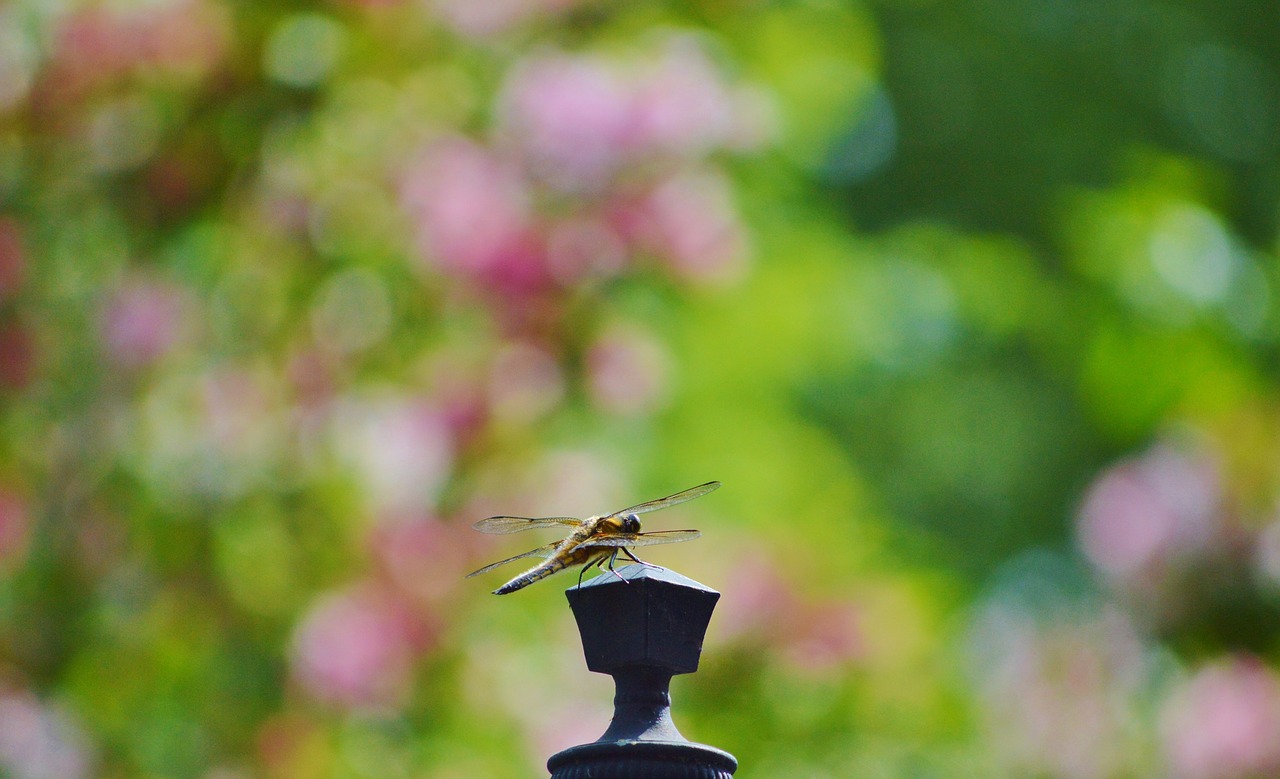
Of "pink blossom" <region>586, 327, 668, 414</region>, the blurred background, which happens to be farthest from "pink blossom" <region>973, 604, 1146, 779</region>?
"pink blossom" <region>586, 327, 668, 414</region>

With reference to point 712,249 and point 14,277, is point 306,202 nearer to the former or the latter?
point 14,277

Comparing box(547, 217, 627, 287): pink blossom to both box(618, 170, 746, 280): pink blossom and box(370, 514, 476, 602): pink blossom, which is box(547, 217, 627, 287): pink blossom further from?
box(370, 514, 476, 602): pink blossom

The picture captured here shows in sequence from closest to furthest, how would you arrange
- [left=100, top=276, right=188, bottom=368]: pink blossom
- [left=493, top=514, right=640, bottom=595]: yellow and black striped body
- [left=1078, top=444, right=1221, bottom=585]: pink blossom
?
[left=493, top=514, right=640, bottom=595]: yellow and black striped body → [left=100, top=276, right=188, bottom=368]: pink blossom → [left=1078, top=444, right=1221, bottom=585]: pink blossom

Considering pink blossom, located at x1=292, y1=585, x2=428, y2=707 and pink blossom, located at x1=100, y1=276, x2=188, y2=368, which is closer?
pink blossom, located at x1=292, y1=585, x2=428, y2=707

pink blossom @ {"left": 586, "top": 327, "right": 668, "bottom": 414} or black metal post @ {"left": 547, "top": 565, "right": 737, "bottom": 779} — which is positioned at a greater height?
pink blossom @ {"left": 586, "top": 327, "right": 668, "bottom": 414}

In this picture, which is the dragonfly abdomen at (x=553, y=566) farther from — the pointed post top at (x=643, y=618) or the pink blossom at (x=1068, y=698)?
the pink blossom at (x=1068, y=698)

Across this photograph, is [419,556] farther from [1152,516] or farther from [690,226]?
[1152,516]

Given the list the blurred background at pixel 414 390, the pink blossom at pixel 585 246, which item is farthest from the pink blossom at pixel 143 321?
the pink blossom at pixel 585 246
